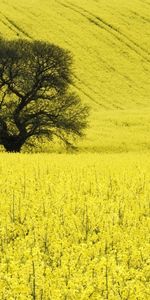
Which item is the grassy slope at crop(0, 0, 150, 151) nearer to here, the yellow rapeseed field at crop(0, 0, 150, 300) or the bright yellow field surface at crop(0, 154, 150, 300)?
the yellow rapeseed field at crop(0, 0, 150, 300)

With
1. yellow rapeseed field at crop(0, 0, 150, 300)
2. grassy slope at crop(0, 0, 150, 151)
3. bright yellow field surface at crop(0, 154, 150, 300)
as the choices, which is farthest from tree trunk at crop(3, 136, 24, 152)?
bright yellow field surface at crop(0, 154, 150, 300)

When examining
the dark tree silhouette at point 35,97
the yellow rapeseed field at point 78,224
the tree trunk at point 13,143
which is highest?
the dark tree silhouette at point 35,97

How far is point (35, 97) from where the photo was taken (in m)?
32.9

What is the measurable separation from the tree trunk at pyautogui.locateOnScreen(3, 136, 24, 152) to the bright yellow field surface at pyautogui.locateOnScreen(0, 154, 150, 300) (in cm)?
1412

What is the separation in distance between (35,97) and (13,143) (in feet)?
9.81

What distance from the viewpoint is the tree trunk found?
31.3 metres

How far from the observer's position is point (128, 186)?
1384cm

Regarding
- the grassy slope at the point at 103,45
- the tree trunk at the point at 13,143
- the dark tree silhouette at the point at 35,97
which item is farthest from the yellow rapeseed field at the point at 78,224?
the grassy slope at the point at 103,45

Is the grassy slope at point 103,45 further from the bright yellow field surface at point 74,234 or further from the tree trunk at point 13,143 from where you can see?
the bright yellow field surface at point 74,234

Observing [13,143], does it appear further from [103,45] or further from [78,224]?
[103,45]

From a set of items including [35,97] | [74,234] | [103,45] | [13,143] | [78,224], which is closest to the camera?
[74,234]

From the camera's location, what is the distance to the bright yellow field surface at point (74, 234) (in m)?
5.65

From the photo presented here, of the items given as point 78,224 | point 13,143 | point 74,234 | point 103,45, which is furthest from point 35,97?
point 103,45

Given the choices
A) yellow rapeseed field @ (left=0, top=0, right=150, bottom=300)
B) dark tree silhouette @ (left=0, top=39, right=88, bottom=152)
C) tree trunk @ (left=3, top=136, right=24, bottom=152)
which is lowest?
tree trunk @ (left=3, top=136, right=24, bottom=152)
